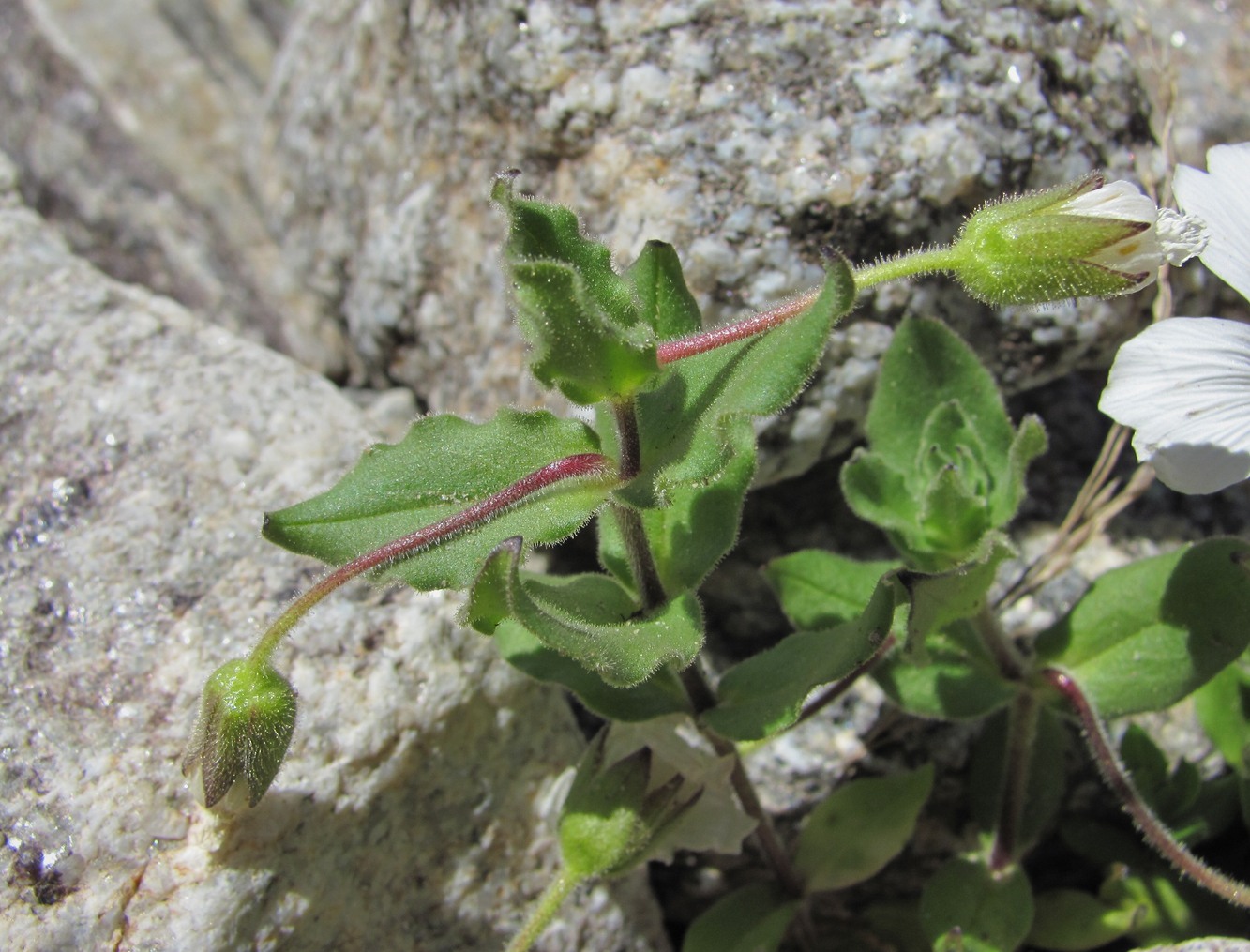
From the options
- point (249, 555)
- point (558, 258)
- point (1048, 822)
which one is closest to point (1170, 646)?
point (1048, 822)

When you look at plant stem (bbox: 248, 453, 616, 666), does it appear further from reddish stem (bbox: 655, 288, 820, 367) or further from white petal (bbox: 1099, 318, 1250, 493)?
white petal (bbox: 1099, 318, 1250, 493)

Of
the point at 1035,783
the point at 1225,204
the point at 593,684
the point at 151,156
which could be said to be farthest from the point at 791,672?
the point at 151,156

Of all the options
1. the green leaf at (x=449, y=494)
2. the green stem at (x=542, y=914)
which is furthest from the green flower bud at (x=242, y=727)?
the green stem at (x=542, y=914)

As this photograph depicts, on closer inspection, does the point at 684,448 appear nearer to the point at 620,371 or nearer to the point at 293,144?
the point at 620,371

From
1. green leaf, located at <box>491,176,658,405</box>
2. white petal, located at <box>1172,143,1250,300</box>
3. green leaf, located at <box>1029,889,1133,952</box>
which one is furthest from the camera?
green leaf, located at <box>1029,889,1133,952</box>

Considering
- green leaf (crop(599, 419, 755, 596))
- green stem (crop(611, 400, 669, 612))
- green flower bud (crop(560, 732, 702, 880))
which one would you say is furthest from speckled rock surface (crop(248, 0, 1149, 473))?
green flower bud (crop(560, 732, 702, 880))

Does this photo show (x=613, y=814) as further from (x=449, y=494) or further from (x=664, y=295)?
(x=664, y=295)

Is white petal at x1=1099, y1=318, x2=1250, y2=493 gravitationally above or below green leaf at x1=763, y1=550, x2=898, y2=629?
above
